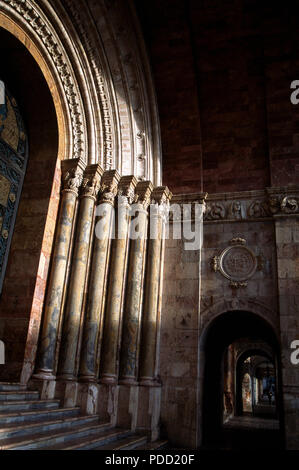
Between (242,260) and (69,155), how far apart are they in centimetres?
408

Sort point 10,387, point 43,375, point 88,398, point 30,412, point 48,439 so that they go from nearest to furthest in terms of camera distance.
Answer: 1. point 48,439
2. point 30,412
3. point 10,387
4. point 43,375
5. point 88,398

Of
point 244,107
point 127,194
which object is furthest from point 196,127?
point 127,194

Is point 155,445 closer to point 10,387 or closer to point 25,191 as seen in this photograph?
point 10,387

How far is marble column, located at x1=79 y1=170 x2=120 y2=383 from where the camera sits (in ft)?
24.0

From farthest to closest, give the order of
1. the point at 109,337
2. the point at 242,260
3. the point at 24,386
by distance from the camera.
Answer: the point at 242,260 < the point at 109,337 < the point at 24,386

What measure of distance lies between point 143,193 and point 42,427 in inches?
204

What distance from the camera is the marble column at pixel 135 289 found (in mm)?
7754

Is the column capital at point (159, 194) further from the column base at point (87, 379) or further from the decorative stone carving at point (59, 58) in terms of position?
the column base at point (87, 379)

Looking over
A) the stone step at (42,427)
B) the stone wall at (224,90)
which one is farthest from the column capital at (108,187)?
the stone step at (42,427)

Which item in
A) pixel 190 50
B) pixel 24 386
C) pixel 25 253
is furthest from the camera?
pixel 190 50

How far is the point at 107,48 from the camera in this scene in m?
8.71

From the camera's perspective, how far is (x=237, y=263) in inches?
341

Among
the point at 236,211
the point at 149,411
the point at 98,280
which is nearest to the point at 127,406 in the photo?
the point at 149,411

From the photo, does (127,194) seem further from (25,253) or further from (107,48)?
(107,48)
